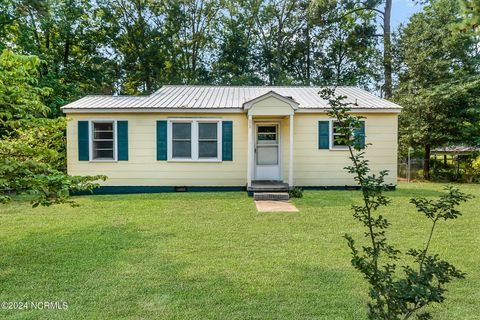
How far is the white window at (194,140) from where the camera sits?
30.7ft

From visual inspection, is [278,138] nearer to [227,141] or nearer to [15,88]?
[227,141]

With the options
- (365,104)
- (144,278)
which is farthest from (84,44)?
(144,278)

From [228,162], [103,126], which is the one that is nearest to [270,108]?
[228,162]

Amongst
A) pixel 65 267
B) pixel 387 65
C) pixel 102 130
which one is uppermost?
pixel 387 65

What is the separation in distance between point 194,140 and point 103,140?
2.90m

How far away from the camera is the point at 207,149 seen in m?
9.45

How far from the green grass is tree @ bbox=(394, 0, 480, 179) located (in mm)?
6953

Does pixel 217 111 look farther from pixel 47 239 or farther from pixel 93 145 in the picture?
pixel 47 239

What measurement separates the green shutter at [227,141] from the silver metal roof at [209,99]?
1.83 feet

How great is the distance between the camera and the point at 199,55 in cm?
2092

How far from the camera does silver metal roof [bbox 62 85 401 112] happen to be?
9.28 meters

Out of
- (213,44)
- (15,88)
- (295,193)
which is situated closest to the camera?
(15,88)

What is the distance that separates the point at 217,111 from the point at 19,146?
6189 millimetres

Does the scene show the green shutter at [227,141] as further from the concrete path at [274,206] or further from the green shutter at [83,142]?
the green shutter at [83,142]
